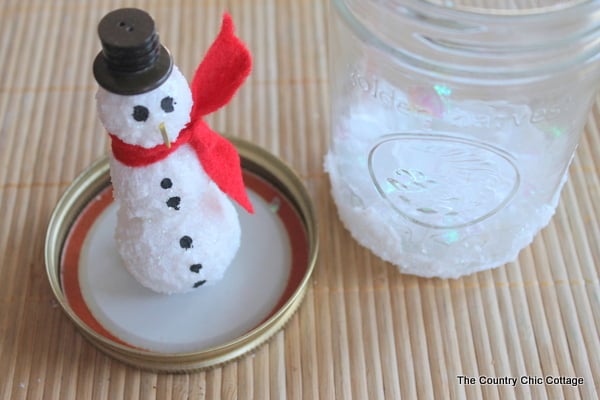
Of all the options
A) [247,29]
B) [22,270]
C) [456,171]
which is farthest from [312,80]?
[22,270]

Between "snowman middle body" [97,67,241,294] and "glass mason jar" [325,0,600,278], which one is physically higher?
"glass mason jar" [325,0,600,278]

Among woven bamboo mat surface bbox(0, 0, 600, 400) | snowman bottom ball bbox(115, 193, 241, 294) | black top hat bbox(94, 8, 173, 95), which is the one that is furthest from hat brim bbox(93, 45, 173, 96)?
woven bamboo mat surface bbox(0, 0, 600, 400)

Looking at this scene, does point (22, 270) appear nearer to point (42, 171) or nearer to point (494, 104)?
point (42, 171)

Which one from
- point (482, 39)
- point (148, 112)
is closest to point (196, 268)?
point (148, 112)

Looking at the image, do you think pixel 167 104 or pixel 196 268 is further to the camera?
pixel 196 268

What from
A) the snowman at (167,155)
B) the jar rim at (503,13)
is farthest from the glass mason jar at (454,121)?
the snowman at (167,155)

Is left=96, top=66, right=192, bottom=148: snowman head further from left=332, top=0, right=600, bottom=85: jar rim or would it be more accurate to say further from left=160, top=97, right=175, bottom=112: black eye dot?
left=332, top=0, right=600, bottom=85: jar rim

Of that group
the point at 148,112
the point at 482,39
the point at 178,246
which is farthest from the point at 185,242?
the point at 482,39

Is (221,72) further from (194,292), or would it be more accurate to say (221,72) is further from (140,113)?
(194,292)
